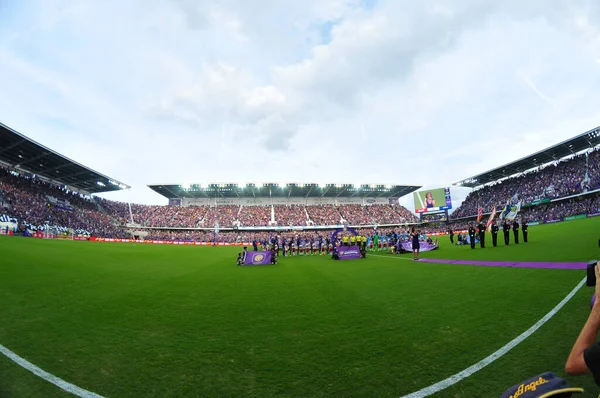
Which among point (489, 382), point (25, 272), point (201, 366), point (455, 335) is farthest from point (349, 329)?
point (25, 272)

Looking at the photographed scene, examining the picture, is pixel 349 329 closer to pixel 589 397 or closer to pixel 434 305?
pixel 434 305

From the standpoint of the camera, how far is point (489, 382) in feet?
9.33

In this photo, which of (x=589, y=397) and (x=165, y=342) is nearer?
(x=589, y=397)

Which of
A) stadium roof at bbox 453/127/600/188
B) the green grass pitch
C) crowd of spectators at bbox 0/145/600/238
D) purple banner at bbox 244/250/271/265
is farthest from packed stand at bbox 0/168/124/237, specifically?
stadium roof at bbox 453/127/600/188

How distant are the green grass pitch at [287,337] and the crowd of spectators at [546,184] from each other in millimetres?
47169

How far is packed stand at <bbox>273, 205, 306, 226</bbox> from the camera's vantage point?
6141 centimetres

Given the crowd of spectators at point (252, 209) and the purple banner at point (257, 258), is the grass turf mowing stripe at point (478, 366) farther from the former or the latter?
the crowd of spectators at point (252, 209)

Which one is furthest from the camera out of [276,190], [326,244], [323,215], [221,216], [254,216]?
[276,190]

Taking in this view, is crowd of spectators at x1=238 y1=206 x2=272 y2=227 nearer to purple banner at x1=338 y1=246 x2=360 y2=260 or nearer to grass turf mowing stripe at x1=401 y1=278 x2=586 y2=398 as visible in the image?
purple banner at x1=338 y1=246 x2=360 y2=260

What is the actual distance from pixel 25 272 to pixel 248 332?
10.2 meters

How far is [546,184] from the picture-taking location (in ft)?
154

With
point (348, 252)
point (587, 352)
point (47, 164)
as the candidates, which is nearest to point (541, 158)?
point (348, 252)

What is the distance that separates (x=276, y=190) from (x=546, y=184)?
52.7 m

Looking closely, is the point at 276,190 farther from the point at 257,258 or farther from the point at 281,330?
the point at 281,330
